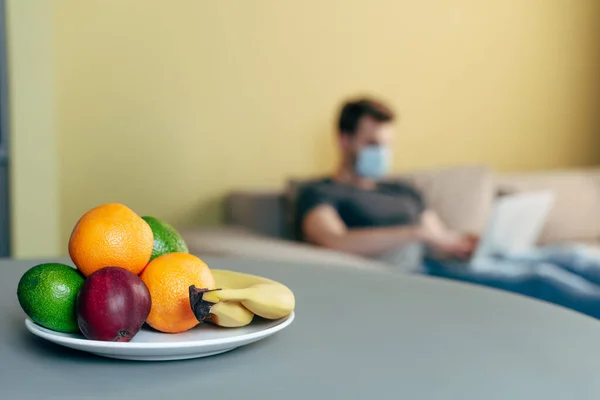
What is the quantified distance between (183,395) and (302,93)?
2788mm

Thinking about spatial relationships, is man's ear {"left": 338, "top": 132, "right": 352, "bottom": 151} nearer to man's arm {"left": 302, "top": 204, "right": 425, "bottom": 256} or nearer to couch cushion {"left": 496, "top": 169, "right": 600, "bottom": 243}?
man's arm {"left": 302, "top": 204, "right": 425, "bottom": 256}

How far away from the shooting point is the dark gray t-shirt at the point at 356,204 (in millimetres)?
2873

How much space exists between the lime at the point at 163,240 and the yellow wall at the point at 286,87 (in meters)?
2.08

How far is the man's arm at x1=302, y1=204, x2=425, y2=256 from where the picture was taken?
107 inches

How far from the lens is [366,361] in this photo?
791 millimetres

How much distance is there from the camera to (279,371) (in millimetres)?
753

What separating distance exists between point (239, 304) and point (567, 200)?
304 cm

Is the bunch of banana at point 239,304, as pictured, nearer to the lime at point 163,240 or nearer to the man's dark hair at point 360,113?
the lime at point 163,240

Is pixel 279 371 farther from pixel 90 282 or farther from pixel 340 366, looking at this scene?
pixel 90 282

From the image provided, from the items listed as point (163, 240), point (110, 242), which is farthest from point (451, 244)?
point (110, 242)

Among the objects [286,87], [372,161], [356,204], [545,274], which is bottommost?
[545,274]

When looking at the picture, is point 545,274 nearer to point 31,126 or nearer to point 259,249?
point 259,249

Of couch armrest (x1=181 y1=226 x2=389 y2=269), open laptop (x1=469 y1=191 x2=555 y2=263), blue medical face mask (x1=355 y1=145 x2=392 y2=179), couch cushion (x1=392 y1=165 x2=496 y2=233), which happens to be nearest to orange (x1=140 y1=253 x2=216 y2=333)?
couch armrest (x1=181 y1=226 x2=389 y2=269)

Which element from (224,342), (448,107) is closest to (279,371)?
(224,342)
